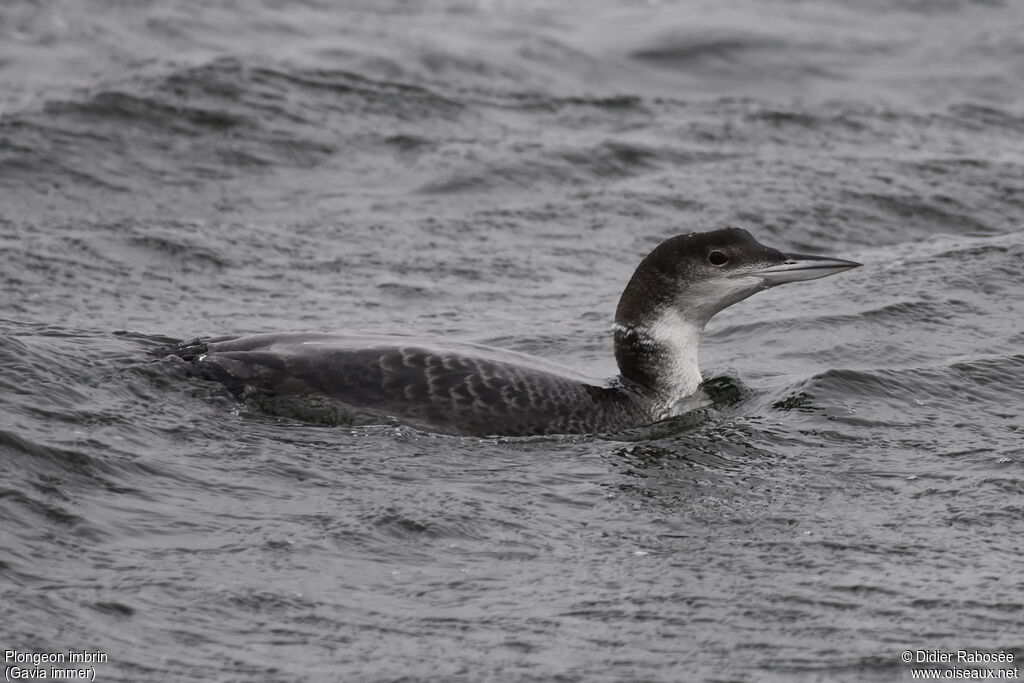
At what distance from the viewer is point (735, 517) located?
22.5ft

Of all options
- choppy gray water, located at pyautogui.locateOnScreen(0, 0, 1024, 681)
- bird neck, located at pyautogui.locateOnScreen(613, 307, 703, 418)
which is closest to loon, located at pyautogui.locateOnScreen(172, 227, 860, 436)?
bird neck, located at pyautogui.locateOnScreen(613, 307, 703, 418)

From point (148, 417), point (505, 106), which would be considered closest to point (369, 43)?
point (505, 106)

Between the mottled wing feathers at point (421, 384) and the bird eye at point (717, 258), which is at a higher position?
the bird eye at point (717, 258)

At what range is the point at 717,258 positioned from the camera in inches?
325

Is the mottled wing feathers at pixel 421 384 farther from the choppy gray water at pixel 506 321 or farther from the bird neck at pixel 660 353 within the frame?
the bird neck at pixel 660 353

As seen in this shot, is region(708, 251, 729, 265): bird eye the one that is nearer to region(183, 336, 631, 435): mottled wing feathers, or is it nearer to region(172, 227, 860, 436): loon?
region(172, 227, 860, 436): loon

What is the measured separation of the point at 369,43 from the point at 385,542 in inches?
406

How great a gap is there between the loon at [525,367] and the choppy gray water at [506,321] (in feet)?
0.59

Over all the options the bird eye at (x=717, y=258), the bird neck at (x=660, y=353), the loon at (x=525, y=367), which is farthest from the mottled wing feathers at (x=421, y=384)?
the bird eye at (x=717, y=258)

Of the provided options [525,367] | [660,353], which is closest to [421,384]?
[525,367]

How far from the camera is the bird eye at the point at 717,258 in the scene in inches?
324

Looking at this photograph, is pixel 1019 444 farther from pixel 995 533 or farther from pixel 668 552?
pixel 668 552

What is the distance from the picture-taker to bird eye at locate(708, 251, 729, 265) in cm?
823

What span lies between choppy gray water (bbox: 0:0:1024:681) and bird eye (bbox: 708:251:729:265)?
780 mm
